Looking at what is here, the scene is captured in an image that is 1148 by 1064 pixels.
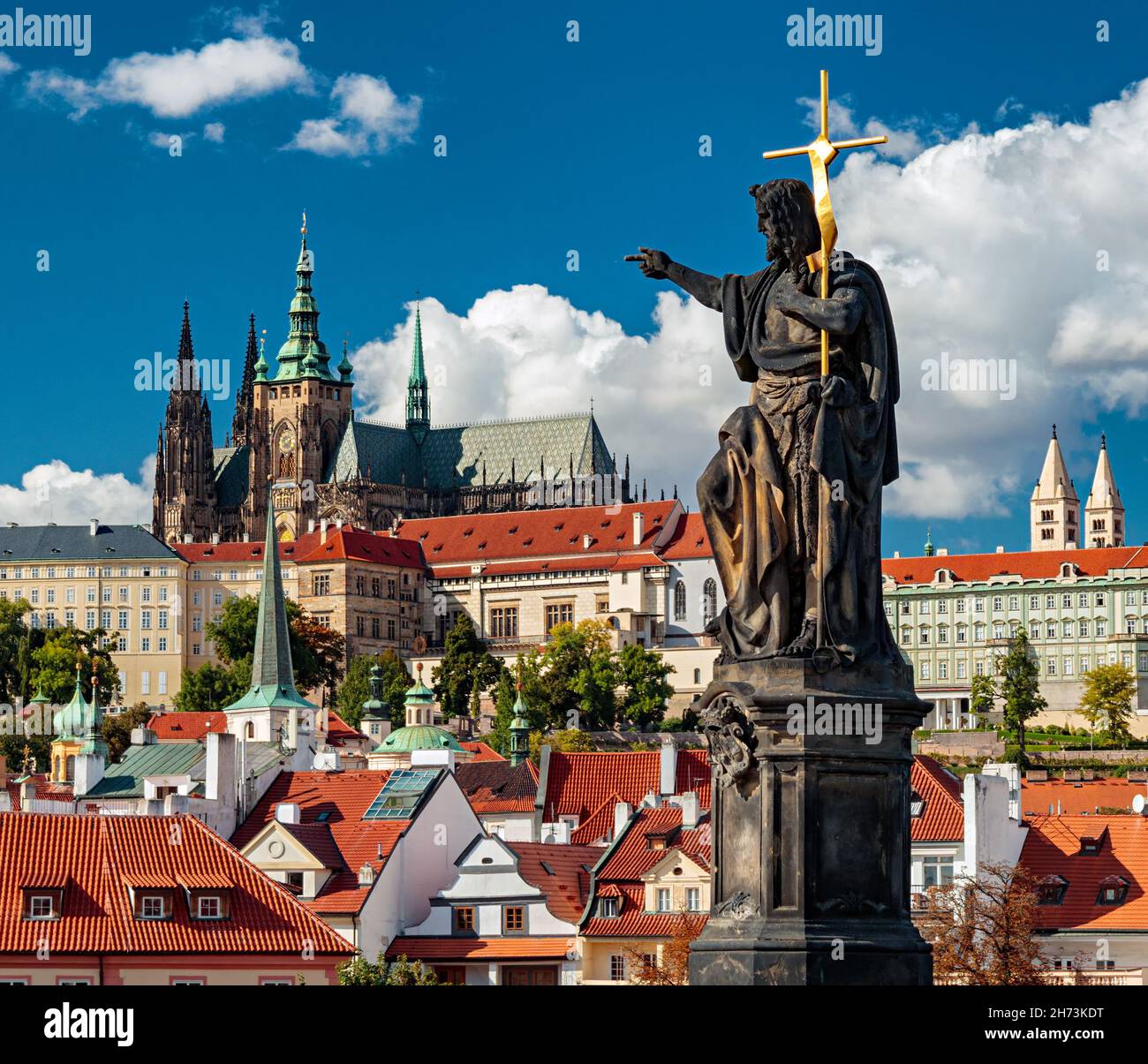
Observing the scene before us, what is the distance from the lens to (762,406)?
32.4ft

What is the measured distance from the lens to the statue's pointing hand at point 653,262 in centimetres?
1037

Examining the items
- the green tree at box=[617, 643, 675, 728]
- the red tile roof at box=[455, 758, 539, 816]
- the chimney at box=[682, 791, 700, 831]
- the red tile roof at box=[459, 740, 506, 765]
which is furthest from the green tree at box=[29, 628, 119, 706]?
the chimney at box=[682, 791, 700, 831]

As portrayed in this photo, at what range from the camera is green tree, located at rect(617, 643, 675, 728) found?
533ft

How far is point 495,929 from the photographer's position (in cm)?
5869

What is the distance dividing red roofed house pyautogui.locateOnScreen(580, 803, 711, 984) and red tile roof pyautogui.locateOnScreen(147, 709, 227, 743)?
82.2 metres

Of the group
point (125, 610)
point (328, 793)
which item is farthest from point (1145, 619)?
point (328, 793)

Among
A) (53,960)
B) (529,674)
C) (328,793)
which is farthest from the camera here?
(529,674)

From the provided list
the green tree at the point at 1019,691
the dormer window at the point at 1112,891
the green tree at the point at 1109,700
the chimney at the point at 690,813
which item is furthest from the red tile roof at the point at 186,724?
the dormer window at the point at 1112,891

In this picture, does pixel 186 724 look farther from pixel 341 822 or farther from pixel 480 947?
pixel 480 947

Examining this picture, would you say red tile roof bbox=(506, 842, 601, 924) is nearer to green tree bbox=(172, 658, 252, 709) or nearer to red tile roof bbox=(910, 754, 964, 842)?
red tile roof bbox=(910, 754, 964, 842)

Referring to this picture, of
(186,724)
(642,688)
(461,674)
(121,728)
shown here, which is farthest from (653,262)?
(461,674)

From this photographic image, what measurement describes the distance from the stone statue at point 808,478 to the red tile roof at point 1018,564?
180 meters
